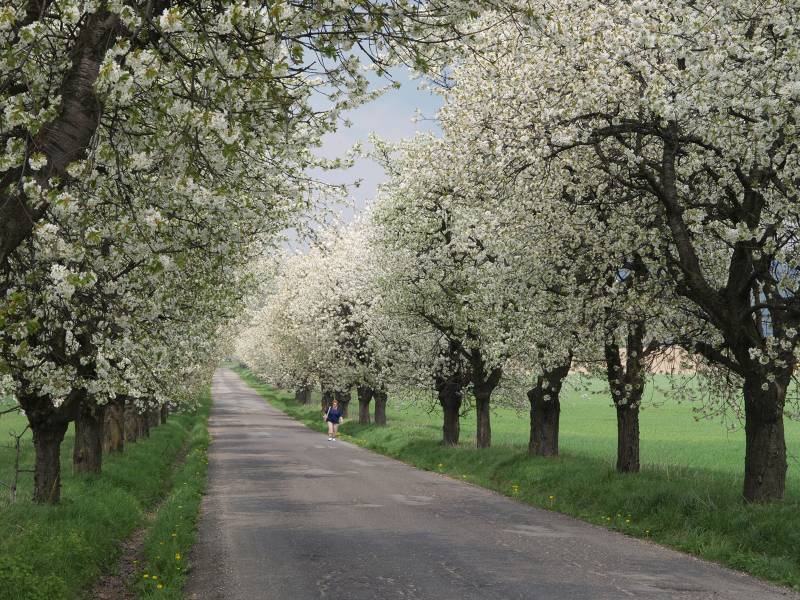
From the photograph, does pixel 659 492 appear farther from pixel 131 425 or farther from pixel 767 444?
pixel 131 425

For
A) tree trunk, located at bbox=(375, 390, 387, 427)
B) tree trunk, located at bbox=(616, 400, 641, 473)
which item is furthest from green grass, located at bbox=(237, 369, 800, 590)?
tree trunk, located at bbox=(375, 390, 387, 427)

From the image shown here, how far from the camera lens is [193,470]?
2616cm

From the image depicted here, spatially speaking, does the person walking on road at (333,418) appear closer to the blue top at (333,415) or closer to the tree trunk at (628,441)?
the blue top at (333,415)

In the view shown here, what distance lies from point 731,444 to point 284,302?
4297cm

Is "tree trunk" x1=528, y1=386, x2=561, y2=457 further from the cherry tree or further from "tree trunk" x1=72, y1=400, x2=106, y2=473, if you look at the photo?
"tree trunk" x1=72, y1=400, x2=106, y2=473

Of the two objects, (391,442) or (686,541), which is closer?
(686,541)

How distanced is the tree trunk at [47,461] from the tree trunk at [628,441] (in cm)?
1287

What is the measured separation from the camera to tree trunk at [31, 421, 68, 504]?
15.8 metres

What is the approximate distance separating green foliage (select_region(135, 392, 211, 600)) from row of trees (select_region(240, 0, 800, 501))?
6.01 m

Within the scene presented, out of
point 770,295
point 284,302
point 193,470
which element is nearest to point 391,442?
point 193,470

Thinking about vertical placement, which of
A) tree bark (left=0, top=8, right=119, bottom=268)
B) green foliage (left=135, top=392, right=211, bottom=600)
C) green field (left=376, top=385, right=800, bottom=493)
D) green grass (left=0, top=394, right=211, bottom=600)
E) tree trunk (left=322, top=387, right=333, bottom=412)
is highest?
tree bark (left=0, top=8, right=119, bottom=268)

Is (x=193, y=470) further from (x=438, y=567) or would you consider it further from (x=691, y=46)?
(x=691, y=46)

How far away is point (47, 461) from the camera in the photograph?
15.9 meters

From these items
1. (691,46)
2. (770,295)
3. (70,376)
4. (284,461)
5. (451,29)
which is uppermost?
(691,46)
